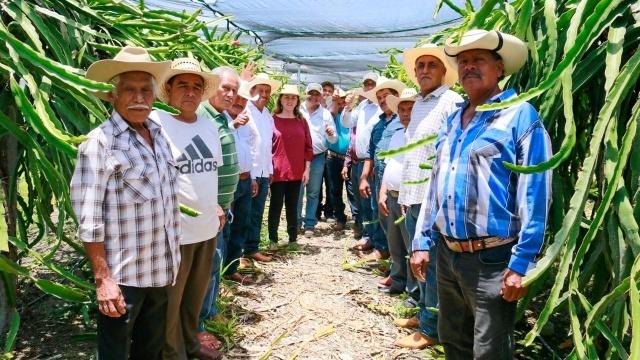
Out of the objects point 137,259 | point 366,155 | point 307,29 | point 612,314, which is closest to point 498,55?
point 612,314

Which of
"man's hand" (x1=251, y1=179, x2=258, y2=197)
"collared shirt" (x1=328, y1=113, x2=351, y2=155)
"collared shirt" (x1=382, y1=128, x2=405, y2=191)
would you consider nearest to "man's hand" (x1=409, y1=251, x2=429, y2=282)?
"collared shirt" (x1=382, y1=128, x2=405, y2=191)

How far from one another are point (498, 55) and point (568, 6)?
0.32m

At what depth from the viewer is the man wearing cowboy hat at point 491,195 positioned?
1721 mm

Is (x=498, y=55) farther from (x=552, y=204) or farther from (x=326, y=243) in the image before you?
(x=326, y=243)

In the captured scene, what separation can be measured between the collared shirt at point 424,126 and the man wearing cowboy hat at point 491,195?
0.85m

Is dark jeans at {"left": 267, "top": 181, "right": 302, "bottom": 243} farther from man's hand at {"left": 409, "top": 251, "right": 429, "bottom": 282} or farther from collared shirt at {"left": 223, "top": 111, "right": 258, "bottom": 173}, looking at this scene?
man's hand at {"left": 409, "top": 251, "right": 429, "bottom": 282}

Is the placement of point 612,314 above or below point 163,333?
above

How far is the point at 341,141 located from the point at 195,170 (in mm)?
3956

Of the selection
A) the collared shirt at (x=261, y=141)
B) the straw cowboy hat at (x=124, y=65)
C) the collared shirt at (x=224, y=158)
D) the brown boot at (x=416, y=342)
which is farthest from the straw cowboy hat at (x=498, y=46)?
the collared shirt at (x=261, y=141)

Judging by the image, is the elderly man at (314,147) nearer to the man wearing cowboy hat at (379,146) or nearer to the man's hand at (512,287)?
the man wearing cowboy hat at (379,146)

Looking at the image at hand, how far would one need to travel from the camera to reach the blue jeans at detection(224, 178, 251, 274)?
4102 mm

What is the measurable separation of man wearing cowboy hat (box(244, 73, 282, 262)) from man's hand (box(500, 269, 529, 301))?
2.85 meters

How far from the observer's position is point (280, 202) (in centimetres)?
515

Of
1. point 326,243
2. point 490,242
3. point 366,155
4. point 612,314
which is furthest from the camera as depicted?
point 326,243
